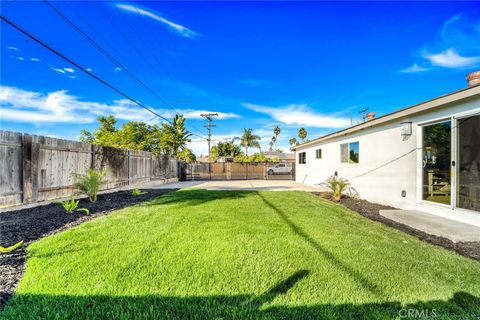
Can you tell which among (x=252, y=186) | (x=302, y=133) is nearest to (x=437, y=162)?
(x=252, y=186)

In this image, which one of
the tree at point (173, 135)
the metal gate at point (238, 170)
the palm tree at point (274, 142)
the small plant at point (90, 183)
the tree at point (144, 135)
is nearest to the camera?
the small plant at point (90, 183)

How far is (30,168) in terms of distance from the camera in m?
6.09

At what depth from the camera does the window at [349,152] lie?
29.8 feet

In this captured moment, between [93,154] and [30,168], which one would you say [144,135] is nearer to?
[93,154]

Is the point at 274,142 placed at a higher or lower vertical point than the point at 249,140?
higher

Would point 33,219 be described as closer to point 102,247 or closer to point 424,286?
point 102,247

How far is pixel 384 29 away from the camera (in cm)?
930

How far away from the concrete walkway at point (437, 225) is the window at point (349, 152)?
3517 mm

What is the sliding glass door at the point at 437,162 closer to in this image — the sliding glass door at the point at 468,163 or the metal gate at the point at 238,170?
the sliding glass door at the point at 468,163

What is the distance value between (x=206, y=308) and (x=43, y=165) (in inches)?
269

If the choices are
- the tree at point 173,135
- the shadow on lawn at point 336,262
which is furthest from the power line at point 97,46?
the tree at point 173,135

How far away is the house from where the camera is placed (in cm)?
480

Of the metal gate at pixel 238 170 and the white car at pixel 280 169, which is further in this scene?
the white car at pixel 280 169

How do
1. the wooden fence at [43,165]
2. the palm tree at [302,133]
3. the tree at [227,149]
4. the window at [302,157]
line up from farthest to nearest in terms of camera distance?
the palm tree at [302,133]
the tree at [227,149]
the window at [302,157]
the wooden fence at [43,165]
